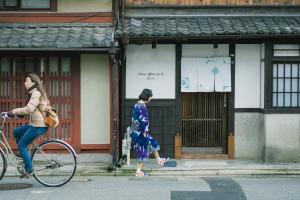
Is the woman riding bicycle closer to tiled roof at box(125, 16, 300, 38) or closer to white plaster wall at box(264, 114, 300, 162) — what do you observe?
tiled roof at box(125, 16, 300, 38)

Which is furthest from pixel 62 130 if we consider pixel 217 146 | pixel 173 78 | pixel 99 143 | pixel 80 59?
pixel 217 146

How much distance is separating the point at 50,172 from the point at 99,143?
4.09 metres

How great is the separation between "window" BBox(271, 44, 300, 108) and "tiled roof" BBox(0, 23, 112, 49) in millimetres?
4508

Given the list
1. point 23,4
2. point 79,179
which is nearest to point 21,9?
point 23,4

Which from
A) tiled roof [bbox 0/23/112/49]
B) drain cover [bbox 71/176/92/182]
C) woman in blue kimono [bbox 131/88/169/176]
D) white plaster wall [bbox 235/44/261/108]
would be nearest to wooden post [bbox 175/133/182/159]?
white plaster wall [bbox 235/44/261/108]

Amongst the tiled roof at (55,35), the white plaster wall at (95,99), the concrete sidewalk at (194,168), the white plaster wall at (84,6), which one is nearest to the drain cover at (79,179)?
the concrete sidewalk at (194,168)

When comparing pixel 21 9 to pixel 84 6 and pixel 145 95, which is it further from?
pixel 145 95

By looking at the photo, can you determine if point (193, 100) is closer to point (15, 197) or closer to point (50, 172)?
point (50, 172)

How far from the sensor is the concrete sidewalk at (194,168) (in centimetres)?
1302

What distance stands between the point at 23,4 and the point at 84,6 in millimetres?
1706

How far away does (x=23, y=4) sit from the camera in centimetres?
1521

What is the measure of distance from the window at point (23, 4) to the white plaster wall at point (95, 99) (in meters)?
1.73

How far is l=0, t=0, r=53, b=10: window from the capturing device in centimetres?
1516

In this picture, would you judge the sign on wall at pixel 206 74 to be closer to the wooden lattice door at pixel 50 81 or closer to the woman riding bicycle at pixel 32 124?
the wooden lattice door at pixel 50 81
